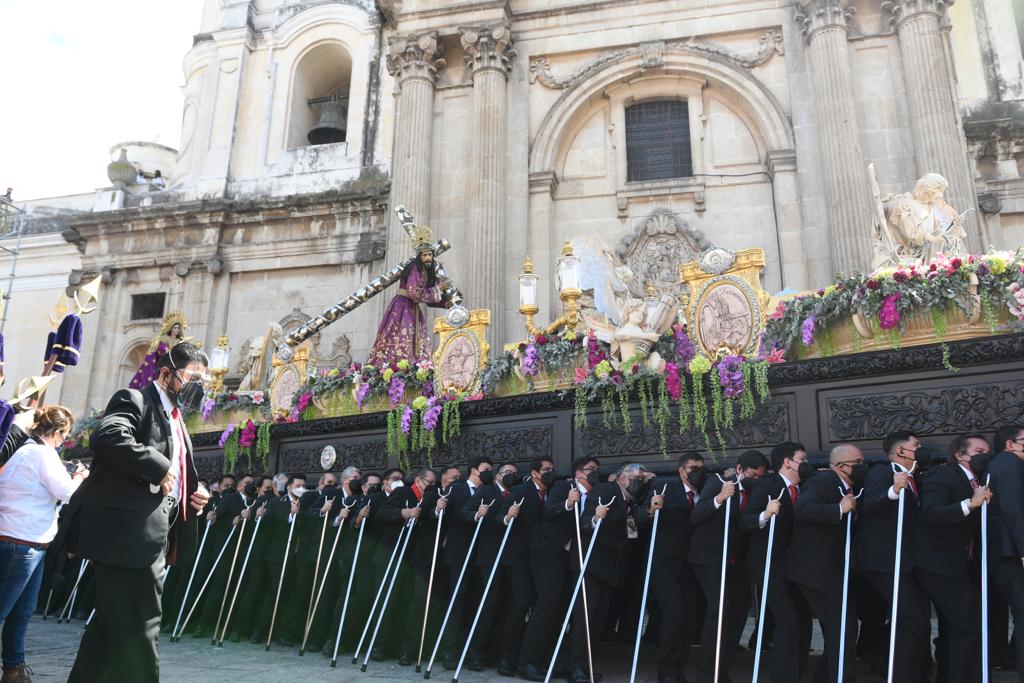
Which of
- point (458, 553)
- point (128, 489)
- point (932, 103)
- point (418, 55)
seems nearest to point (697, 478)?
point (458, 553)

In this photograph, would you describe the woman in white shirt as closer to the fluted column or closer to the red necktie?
the red necktie

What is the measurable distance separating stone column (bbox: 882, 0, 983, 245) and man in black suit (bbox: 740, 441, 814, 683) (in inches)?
458

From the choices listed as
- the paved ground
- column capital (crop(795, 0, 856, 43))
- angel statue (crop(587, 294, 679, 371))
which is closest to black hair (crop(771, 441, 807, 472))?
the paved ground

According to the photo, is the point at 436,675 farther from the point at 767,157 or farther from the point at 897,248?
the point at 767,157

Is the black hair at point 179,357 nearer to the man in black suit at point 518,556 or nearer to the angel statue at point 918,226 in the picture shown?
the man in black suit at point 518,556

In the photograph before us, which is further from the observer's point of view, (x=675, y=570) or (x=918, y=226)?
(x=918, y=226)

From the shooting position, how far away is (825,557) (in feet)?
22.0

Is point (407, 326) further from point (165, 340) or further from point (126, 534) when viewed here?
point (126, 534)

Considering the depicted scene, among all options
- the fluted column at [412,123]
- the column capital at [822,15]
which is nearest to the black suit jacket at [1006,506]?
the column capital at [822,15]

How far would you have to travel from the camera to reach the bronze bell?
26.4m

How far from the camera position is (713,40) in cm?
2059

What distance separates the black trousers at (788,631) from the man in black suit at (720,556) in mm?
432

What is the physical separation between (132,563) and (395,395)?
7881mm

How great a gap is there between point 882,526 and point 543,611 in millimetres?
3264
